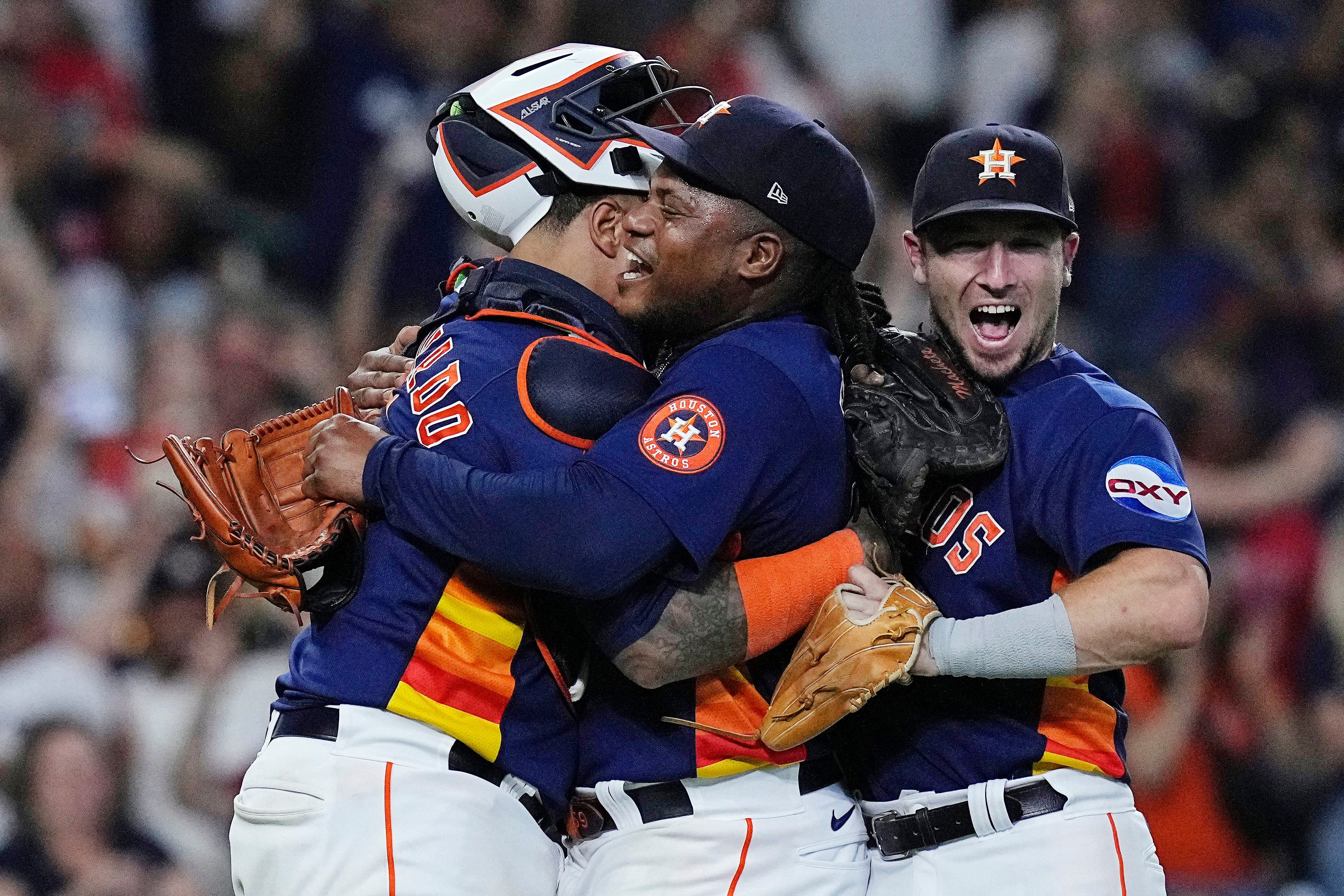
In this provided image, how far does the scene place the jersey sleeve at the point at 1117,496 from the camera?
2.89 metres

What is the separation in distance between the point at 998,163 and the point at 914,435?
0.68 meters

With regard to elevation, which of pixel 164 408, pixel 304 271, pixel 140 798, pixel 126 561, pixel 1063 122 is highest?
pixel 1063 122

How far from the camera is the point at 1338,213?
8391 millimetres

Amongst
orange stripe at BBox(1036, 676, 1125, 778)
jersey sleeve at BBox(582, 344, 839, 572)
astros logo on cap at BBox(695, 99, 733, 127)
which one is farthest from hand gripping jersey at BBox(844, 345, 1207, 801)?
astros logo on cap at BBox(695, 99, 733, 127)

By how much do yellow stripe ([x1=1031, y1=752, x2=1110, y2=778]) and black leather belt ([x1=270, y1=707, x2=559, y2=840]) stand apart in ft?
3.49

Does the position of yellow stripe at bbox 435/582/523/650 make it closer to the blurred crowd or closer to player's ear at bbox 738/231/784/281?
player's ear at bbox 738/231/784/281

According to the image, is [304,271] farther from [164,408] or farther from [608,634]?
[608,634]

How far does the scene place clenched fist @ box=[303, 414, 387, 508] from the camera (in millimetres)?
2945

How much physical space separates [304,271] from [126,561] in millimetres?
1883

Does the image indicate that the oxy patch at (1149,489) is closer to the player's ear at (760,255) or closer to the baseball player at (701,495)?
the baseball player at (701,495)

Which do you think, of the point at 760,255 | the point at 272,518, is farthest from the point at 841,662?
the point at 272,518

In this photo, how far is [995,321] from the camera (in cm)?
328

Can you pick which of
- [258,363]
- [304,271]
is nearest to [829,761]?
[258,363]

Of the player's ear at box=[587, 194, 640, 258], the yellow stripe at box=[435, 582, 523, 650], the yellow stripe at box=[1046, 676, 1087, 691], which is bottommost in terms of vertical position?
the yellow stripe at box=[1046, 676, 1087, 691]
